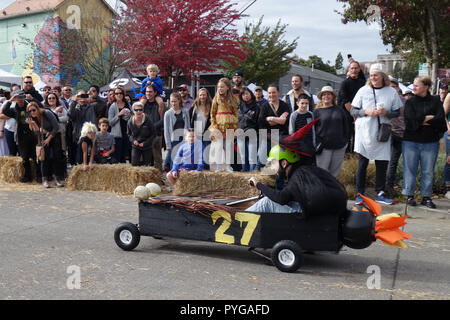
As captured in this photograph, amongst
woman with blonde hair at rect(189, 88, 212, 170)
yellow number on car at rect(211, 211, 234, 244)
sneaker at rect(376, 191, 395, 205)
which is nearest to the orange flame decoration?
yellow number on car at rect(211, 211, 234, 244)

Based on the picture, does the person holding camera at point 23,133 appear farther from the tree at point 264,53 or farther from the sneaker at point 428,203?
the tree at point 264,53

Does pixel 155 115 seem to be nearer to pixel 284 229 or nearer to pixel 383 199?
pixel 383 199

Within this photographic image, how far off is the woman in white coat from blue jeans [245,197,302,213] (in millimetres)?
3147

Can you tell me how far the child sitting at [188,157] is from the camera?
8609mm

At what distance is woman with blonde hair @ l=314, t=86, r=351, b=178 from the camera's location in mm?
7590

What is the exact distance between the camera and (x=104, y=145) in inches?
413

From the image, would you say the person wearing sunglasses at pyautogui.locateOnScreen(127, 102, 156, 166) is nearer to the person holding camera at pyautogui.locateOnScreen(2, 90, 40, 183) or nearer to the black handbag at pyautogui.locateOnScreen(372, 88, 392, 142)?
the person holding camera at pyautogui.locateOnScreen(2, 90, 40, 183)

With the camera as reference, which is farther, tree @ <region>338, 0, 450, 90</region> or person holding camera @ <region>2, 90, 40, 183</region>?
tree @ <region>338, 0, 450, 90</region>

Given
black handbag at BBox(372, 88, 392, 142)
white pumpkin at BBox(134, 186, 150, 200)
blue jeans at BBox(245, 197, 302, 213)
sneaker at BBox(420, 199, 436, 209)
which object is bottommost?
sneaker at BBox(420, 199, 436, 209)

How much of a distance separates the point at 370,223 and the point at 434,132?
3.86m

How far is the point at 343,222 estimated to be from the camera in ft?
15.7

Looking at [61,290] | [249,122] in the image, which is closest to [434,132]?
[249,122]

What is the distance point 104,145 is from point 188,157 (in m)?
2.66

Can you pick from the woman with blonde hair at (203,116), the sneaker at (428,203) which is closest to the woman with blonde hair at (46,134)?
the woman with blonde hair at (203,116)
